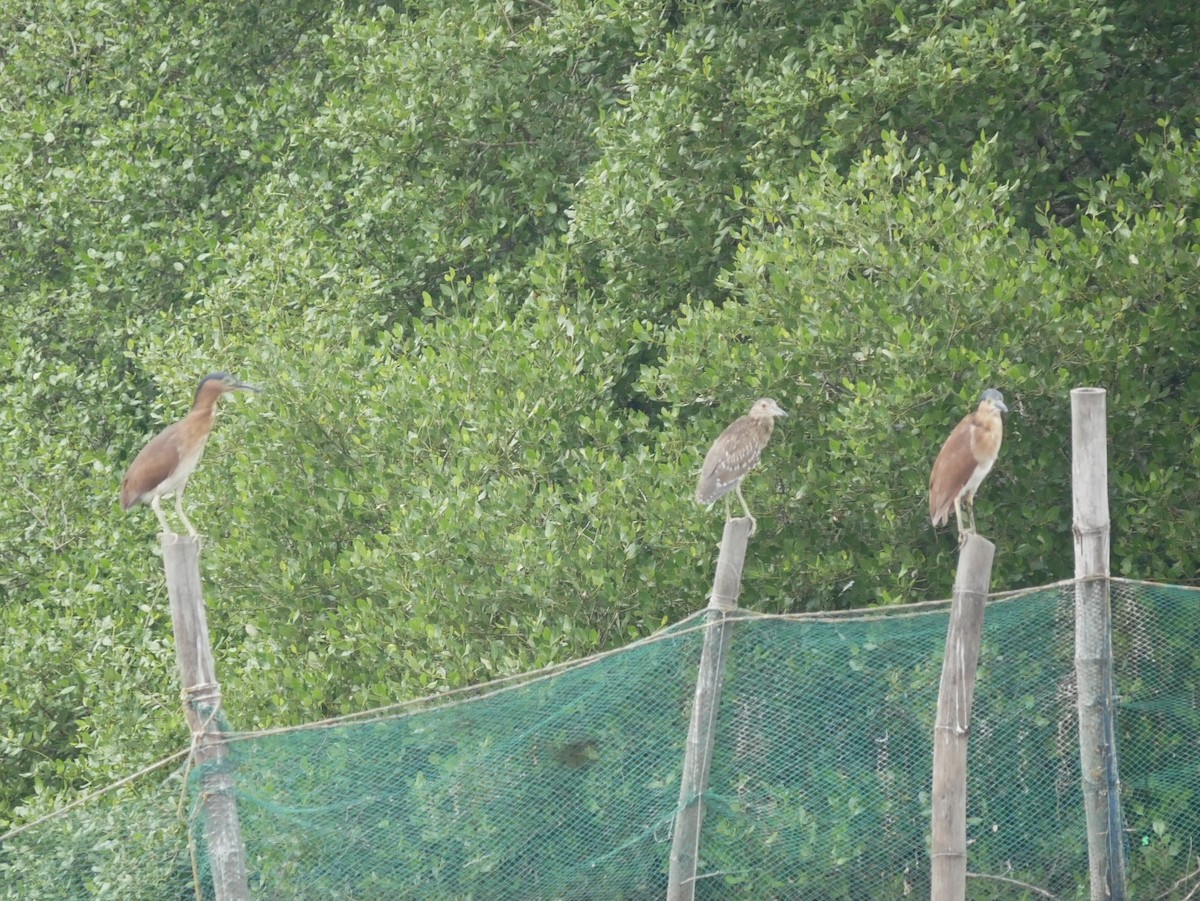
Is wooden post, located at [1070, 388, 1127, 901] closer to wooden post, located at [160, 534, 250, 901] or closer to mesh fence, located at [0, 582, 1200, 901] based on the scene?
mesh fence, located at [0, 582, 1200, 901]

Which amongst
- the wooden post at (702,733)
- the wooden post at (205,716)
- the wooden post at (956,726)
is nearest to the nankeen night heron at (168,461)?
the wooden post at (205,716)

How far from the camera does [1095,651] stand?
547 centimetres

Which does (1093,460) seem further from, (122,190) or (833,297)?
(122,190)

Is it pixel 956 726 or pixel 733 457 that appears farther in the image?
pixel 733 457

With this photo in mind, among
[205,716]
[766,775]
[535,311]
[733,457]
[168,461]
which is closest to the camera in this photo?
[205,716]

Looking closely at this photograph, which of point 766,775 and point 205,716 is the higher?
point 205,716

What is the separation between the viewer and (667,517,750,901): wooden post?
5770mm

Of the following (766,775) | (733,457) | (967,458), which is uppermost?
(733,457)

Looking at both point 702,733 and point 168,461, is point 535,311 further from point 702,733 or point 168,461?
point 702,733

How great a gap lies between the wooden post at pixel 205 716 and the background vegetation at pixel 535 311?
229 centimetres

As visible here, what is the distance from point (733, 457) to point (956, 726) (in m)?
1.95

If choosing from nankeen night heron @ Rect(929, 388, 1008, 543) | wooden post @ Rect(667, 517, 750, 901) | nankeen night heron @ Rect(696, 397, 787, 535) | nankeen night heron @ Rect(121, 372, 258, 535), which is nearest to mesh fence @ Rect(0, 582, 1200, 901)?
wooden post @ Rect(667, 517, 750, 901)

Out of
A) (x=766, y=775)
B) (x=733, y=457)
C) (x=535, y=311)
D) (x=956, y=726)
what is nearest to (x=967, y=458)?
(x=733, y=457)

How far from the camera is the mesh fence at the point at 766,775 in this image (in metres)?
5.85
